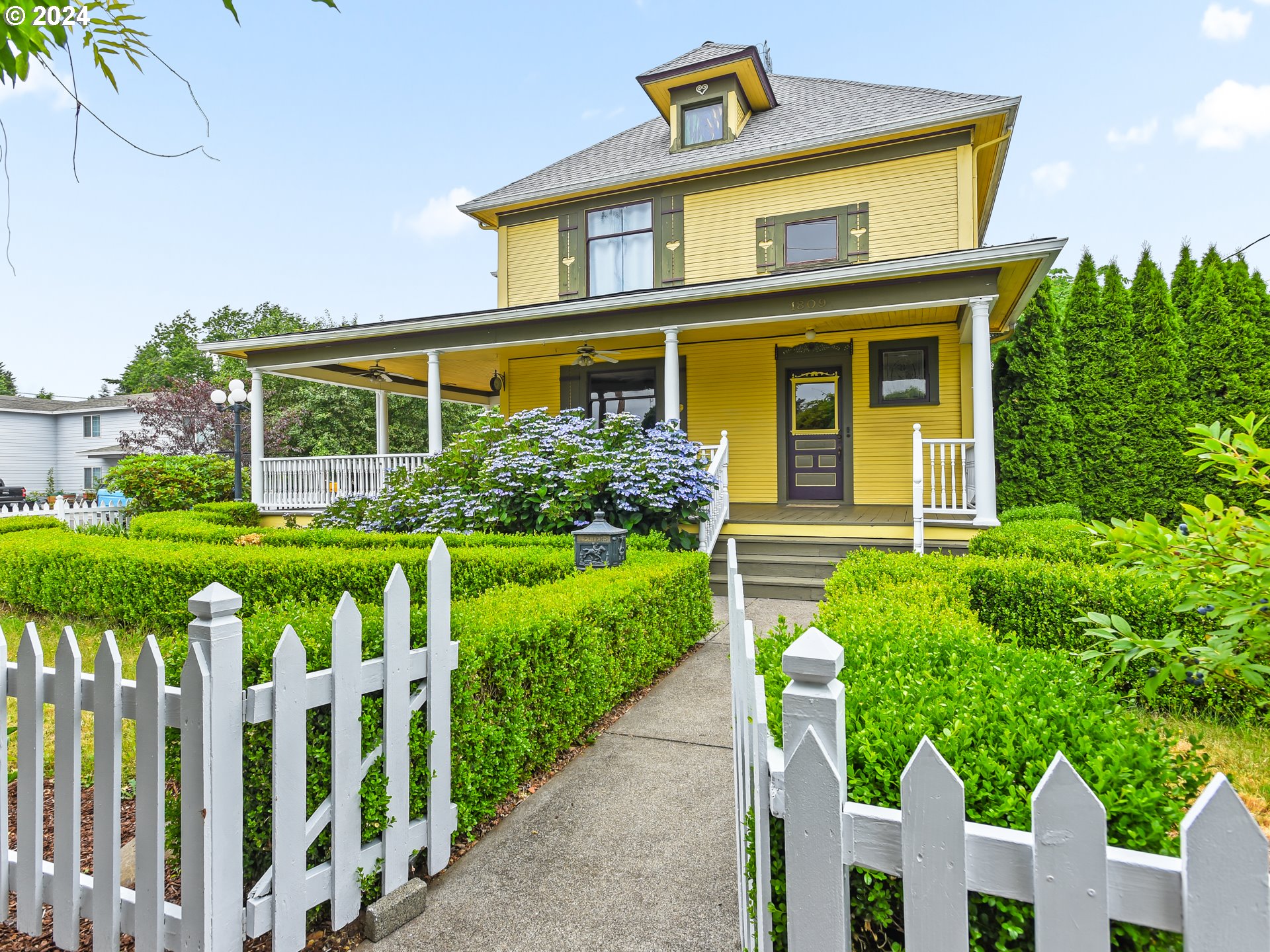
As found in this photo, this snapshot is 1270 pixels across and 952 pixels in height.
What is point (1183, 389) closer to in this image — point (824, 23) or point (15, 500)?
point (824, 23)

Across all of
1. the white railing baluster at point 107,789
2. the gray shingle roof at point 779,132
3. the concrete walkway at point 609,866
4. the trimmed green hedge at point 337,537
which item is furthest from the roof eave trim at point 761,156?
the white railing baluster at point 107,789

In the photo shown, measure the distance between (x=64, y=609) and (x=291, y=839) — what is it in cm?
655

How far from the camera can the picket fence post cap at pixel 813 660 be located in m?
1.07

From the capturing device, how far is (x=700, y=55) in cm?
1244

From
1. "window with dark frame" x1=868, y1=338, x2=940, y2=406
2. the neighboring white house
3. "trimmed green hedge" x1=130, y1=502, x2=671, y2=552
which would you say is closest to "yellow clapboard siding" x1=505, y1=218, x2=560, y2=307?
"window with dark frame" x1=868, y1=338, x2=940, y2=406

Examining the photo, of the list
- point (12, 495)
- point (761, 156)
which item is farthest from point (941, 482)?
point (12, 495)

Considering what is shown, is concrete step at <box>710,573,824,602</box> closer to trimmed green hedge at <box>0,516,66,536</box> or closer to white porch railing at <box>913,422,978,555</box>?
white porch railing at <box>913,422,978,555</box>

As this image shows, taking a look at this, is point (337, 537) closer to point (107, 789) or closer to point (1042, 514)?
point (107, 789)

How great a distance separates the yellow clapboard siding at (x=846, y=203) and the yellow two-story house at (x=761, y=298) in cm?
3

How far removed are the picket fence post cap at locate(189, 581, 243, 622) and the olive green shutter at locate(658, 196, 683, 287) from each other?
10.6 metres

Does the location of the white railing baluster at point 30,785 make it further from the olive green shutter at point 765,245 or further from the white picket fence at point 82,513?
the white picket fence at point 82,513

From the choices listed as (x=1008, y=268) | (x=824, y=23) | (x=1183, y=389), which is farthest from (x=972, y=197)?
(x=824, y=23)

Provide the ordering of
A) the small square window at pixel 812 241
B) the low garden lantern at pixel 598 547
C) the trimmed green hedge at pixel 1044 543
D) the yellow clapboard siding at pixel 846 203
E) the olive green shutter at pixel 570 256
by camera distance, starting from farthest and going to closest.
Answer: the olive green shutter at pixel 570 256 < the small square window at pixel 812 241 < the yellow clapboard siding at pixel 846 203 < the low garden lantern at pixel 598 547 < the trimmed green hedge at pixel 1044 543

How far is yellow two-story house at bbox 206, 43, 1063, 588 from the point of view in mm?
9352
